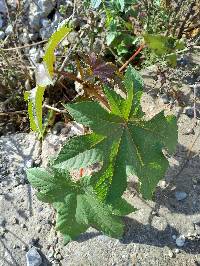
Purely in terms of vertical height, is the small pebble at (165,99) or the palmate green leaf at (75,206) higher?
the small pebble at (165,99)

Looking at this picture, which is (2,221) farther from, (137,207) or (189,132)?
(189,132)

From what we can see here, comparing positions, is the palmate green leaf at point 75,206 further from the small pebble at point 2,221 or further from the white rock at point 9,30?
the white rock at point 9,30

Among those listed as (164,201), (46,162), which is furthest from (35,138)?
(164,201)

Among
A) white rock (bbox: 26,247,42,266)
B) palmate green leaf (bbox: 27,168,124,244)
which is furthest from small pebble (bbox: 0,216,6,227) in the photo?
palmate green leaf (bbox: 27,168,124,244)

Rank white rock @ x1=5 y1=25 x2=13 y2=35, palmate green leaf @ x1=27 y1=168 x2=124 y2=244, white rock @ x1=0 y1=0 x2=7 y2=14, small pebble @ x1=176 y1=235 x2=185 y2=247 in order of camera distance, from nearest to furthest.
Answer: palmate green leaf @ x1=27 y1=168 x2=124 y2=244 → small pebble @ x1=176 y1=235 x2=185 y2=247 → white rock @ x1=5 y1=25 x2=13 y2=35 → white rock @ x1=0 y1=0 x2=7 y2=14

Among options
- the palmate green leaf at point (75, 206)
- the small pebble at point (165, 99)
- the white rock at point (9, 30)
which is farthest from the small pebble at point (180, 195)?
the white rock at point (9, 30)

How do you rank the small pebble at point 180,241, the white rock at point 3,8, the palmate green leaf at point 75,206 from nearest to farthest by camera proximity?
the palmate green leaf at point 75,206, the small pebble at point 180,241, the white rock at point 3,8

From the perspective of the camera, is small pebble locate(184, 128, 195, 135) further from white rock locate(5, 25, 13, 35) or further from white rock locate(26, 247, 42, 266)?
white rock locate(5, 25, 13, 35)

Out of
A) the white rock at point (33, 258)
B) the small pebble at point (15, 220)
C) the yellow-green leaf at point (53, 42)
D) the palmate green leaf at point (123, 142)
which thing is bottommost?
the white rock at point (33, 258)
